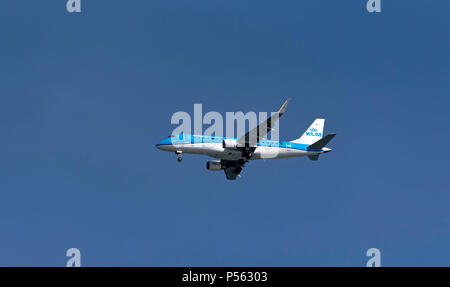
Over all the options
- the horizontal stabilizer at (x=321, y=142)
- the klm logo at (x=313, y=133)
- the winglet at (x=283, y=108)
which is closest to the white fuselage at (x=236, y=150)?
the horizontal stabilizer at (x=321, y=142)

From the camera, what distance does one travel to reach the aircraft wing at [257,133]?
81.4m

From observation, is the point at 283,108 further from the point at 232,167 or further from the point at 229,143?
the point at 232,167

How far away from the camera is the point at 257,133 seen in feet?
275

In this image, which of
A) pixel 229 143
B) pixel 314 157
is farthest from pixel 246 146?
pixel 314 157

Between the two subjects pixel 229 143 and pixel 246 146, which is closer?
pixel 229 143

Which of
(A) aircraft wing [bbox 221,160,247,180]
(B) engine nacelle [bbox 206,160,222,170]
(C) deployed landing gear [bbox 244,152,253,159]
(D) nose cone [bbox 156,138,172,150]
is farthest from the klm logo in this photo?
(D) nose cone [bbox 156,138,172,150]

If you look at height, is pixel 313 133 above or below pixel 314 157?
above

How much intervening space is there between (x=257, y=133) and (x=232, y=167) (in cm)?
1091
